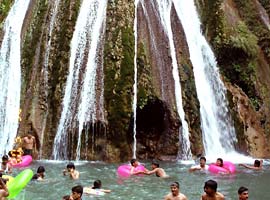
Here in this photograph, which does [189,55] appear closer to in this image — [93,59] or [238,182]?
[93,59]

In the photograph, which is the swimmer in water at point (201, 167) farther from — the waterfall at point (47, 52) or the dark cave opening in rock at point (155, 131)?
the waterfall at point (47, 52)

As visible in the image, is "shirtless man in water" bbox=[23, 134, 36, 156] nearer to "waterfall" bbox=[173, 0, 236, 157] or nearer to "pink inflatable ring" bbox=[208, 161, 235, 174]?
"pink inflatable ring" bbox=[208, 161, 235, 174]

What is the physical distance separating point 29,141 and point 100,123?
265 centimetres

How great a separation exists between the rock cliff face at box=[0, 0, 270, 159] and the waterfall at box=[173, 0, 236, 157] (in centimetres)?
45

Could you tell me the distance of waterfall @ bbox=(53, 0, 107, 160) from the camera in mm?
17484

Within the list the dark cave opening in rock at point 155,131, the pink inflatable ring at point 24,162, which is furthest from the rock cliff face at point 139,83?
the pink inflatable ring at point 24,162

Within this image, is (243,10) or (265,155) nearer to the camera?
(265,155)

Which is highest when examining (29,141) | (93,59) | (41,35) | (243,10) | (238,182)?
(243,10)

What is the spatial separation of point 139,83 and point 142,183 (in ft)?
21.1

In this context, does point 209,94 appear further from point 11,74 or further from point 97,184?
point 97,184

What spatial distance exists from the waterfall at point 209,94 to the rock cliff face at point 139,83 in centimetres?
45

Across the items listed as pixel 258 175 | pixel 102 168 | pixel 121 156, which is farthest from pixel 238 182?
pixel 121 156

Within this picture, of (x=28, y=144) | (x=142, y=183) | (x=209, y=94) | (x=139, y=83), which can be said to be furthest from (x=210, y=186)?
(x=209, y=94)

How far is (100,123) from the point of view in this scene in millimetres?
17469
